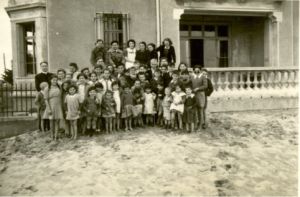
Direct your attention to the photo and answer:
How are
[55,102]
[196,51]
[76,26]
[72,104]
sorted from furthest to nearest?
[196,51]
[76,26]
[55,102]
[72,104]

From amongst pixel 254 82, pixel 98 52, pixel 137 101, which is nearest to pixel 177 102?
pixel 137 101

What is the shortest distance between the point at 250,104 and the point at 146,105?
3.45 m

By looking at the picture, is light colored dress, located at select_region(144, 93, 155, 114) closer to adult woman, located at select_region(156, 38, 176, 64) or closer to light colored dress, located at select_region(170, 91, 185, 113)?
light colored dress, located at select_region(170, 91, 185, 113)

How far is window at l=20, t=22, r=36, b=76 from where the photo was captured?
39.2 ft

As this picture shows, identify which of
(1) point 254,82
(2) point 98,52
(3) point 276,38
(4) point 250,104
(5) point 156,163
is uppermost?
(3) point 276,38

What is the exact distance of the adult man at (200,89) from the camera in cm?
894

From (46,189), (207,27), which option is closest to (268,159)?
(46,189)

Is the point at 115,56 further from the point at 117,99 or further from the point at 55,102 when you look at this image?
the point at 55,102

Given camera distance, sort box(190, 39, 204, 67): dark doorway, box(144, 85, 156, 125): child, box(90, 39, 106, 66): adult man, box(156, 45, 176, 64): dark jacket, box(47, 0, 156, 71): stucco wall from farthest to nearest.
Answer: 1. box(190, 39, 204, 67): dark doorway
2. box(47, 0, 156, 71): stucco wall
3. box(156, 45, 176, 64): dark jacket
4. box(90, 39, 106, 66): adult man
5. box(144, 85, 156, 125): child

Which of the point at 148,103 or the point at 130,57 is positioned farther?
the point at 130,57

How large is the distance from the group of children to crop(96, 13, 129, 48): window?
2.78 m

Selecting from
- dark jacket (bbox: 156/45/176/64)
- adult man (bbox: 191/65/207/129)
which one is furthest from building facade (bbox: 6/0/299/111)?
adult man (bbox: 191/65/207/129)

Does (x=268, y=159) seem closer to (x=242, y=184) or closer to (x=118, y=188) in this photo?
(x=242, y=184)

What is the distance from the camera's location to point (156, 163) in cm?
740
